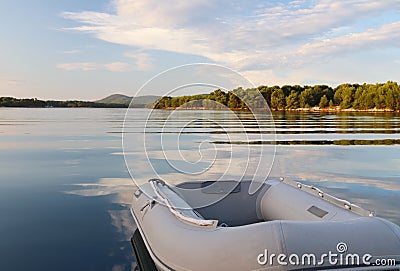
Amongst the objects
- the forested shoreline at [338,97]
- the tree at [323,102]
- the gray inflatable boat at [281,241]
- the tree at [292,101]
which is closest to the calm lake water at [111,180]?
the gray inflatable boat at [281,241]

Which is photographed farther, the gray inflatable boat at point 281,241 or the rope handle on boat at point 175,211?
the rope handle on boat at point 175,211

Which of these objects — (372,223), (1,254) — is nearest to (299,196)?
(372,223)

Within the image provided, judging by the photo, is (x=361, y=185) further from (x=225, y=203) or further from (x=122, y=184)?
(x=122, y=184)

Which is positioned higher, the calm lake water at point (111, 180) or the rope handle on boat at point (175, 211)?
the rope handle on boat at point (175, 211)

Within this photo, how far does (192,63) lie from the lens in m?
4.08

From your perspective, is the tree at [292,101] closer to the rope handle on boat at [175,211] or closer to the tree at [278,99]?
the tree at [278,99]

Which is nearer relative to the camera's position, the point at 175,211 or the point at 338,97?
the point at 175,211

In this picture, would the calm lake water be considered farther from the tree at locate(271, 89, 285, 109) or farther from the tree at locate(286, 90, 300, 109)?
the tree at locate(286, 90, 300, 109)

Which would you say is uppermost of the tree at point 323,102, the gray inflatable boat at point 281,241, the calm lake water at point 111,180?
the tree at point 323,102

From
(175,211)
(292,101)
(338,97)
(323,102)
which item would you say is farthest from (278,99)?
(175,211)

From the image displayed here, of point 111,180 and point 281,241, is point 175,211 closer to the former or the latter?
point 281,241

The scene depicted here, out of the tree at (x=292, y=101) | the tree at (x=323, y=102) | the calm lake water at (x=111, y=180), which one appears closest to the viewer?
the calm lake water at (x=111, y=180)

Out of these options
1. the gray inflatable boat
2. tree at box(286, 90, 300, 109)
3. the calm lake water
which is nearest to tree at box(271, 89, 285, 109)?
tree at box(286, 90, 300, 109)

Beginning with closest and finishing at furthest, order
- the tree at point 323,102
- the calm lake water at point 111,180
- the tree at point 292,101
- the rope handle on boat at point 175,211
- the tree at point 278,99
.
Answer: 1. the rope handle on boat at point 175,211
2. the calm lake water at point 111,180
3. the tree at point 278,99
4. the tree at point 292,101
5. the tree at point 323,102
